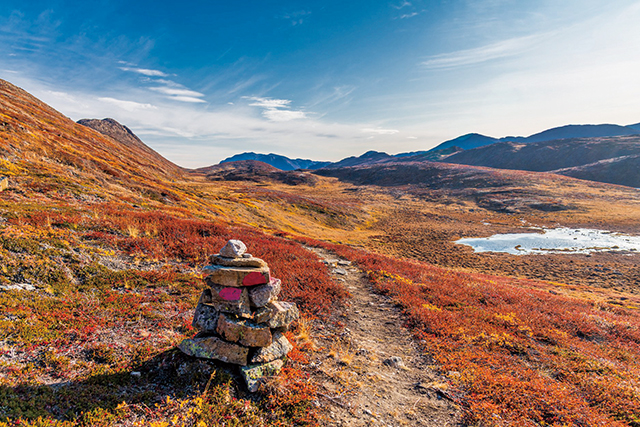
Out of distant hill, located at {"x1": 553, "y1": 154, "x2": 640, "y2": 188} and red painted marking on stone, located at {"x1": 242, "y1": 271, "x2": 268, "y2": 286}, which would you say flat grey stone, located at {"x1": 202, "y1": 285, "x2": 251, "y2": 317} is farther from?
distant hill, located at {"x1": 553, "y1": 154, "x2": 640, "y2": 188}

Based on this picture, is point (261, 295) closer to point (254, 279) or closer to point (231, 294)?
point (254, 279)

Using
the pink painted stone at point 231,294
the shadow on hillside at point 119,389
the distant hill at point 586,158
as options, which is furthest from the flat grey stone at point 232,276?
the distant hill at point 586,158

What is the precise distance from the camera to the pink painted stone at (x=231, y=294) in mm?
6738

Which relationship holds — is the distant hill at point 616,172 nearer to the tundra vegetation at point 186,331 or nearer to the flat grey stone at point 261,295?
the tundra vegetation at point 186,331

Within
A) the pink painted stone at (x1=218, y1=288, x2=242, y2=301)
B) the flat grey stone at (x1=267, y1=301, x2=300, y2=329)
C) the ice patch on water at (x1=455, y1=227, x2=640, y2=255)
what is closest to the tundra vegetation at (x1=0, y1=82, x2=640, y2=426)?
the flat grey stone at (x1=267, y1=301, x2=300, y2=329)

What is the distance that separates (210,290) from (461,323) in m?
10.4

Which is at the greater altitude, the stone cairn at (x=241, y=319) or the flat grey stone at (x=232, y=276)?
the flat grey stone at (x=232, y=276)

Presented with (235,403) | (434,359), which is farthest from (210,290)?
(434,359)

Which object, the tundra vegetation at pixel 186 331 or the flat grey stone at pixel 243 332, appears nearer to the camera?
the tundra vegetation at pixel 186 331

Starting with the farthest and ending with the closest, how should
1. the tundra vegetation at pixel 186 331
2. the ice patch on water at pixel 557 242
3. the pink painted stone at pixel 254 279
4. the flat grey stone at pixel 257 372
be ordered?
the ice patch on water at pixel 557 242 → the pink painted stone at pixel 254 279 → the flat grey stone at pixel 257 372 → the tundra vegetation at pixel 186 331

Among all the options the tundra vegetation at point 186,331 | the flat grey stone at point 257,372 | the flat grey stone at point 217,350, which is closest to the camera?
the tundra vegetation at point 186,331

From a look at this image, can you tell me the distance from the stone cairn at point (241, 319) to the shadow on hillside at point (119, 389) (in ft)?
1.19

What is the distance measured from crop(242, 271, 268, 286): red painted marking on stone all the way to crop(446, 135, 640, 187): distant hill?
176 meters

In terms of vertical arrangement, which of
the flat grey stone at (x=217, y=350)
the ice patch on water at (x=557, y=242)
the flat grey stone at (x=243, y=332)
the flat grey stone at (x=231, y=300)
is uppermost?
the flat grey stone at (x=231, y=300)
